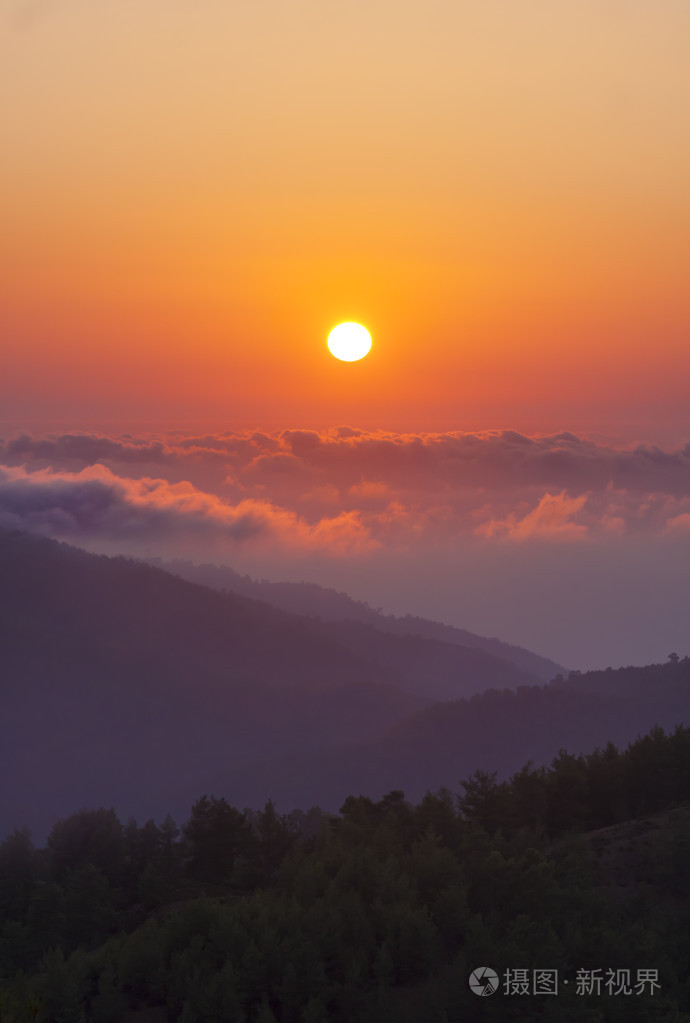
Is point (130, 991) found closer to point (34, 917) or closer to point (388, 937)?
point (388, 937)

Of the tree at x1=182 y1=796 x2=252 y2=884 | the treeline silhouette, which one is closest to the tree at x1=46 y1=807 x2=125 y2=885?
the treeline silhouette

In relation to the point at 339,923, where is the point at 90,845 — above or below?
above

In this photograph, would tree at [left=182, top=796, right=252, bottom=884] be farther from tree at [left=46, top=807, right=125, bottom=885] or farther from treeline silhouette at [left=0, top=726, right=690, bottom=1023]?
tree at [left=46, top=807, right=125, bottom=885]

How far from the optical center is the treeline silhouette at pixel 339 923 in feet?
113

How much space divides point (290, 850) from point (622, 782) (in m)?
26.9

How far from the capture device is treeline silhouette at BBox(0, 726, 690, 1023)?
34500 millimetres

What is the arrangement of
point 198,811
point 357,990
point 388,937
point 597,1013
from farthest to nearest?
point 198,811 < point 388,937 < point 357,990 < point 597,1013

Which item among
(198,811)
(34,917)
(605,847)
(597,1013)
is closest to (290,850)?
(198,811)

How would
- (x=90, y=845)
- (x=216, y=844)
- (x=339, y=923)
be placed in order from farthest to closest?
(x=90, y=845) < (x=216, y=844) < (x=339, y=923)

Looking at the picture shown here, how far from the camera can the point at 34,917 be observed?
52.2 meters

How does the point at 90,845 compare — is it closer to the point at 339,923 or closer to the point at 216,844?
the point at 216,844

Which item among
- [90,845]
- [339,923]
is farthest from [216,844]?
[339,923]

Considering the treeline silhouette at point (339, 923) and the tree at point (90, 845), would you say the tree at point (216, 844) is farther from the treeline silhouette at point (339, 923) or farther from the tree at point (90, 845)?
the tree at point (90, 845)

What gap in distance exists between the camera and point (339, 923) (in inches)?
1521
